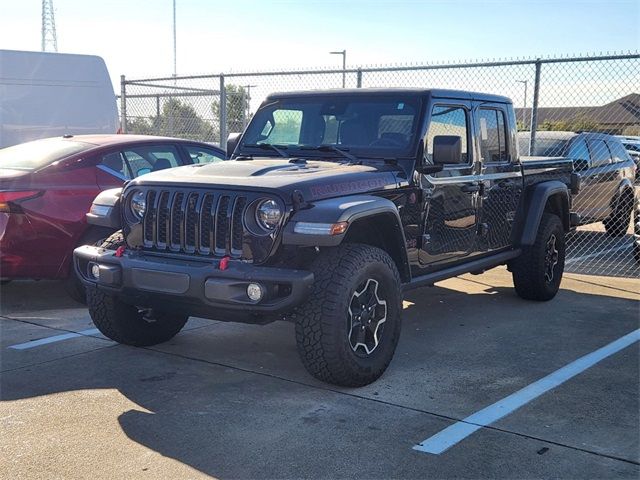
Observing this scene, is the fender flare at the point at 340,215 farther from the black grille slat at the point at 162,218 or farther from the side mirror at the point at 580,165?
the side mirror at the point at 580,165

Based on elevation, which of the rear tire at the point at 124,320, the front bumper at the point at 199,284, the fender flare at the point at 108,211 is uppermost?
the fender flare at the point at 108,211

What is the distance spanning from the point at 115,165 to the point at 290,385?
3.23 metres

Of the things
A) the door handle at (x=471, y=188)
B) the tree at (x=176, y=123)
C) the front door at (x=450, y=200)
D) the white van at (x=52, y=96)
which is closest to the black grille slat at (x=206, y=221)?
the front door at (x=450, y=200)

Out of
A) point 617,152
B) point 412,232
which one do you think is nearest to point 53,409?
point 412,232

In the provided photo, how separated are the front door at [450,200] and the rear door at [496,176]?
0.57 ft

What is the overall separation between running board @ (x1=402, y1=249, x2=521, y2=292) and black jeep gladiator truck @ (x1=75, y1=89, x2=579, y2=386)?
0.02 meters

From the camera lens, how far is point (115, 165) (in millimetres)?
6902

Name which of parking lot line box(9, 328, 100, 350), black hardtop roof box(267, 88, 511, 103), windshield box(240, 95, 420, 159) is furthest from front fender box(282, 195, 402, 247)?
parking lot line box(9, 328, 100, 350)

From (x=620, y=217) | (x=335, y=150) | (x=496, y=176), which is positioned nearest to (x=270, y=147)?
(x=335, y=150)

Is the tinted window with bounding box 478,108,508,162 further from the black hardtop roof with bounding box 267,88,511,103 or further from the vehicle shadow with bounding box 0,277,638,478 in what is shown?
the vehicle shadow with bounding box 0,277,638,478

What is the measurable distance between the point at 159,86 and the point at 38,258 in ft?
22.3

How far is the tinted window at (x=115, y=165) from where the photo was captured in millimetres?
6813

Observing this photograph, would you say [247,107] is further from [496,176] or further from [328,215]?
[328,215]

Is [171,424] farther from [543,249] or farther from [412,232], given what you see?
[543,249]
